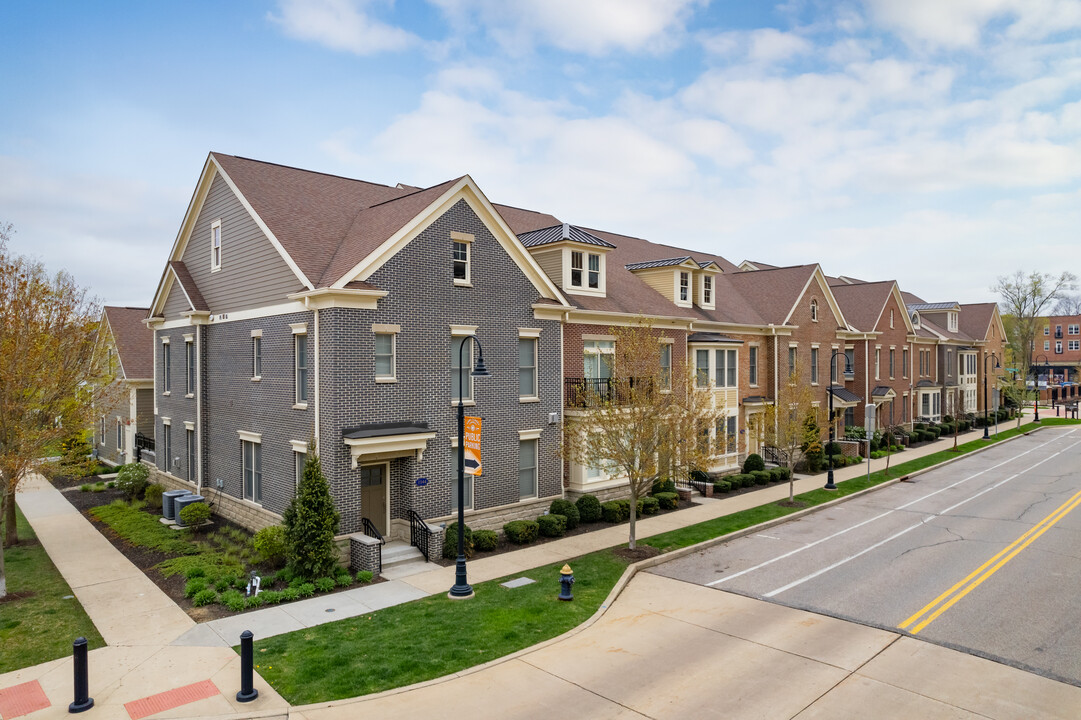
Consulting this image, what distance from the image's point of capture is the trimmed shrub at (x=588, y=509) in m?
21.8

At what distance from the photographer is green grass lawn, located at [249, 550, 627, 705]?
10.6 metres

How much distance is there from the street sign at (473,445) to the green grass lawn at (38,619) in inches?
320

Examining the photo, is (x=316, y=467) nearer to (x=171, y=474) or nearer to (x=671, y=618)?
(x=671, y=618)

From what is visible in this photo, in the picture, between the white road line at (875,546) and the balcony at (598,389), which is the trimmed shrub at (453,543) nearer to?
the balcony at (598,389)

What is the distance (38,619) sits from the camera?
1343cm

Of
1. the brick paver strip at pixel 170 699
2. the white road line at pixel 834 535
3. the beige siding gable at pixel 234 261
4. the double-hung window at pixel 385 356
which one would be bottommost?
the white road line at pixel 834 535

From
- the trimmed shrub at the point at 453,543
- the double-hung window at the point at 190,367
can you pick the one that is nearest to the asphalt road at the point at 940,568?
the trimmed shrub at the point at 453,543

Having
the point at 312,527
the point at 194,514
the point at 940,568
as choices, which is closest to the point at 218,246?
the point at 194,514

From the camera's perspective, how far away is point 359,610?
13.9 m

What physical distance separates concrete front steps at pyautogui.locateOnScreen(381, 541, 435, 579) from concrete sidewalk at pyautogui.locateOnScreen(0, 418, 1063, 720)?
3.54 ft

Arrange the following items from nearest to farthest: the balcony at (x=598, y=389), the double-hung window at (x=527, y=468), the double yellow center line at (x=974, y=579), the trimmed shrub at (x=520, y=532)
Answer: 1. the double yellow center line at (x=974, y=579)
2. the balcony at (x=598, y=389)
3. the trimmed shrub at (x=520, y=532)
4. the double-hung window at (x=527, y=468)

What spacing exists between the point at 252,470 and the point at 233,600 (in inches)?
291

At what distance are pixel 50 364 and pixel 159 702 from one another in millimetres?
12813

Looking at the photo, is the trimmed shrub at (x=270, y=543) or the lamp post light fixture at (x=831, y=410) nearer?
the trimmed shrub at (x=270, y=543)
